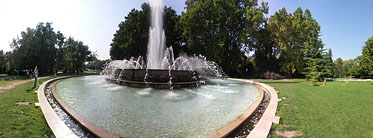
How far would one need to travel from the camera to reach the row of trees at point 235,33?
25281 millimetres

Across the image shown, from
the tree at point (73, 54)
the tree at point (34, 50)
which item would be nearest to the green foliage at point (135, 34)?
the tree at point (34, 50)

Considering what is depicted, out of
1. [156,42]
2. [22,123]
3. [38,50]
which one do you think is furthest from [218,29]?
[38,50]

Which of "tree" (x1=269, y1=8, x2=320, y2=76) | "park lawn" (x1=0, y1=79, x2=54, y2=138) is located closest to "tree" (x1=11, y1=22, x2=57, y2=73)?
"park lawn" (x1=0, y1=79, x2=54, y2=138)

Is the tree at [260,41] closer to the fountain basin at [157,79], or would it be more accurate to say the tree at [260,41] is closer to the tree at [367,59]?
the tree at [367,59]

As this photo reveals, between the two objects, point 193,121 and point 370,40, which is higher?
point 370,40

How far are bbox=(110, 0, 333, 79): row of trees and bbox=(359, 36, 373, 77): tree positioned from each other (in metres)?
10.6

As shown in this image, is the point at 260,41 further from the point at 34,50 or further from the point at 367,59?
the point at 34,50

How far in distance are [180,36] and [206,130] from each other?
90.3ft

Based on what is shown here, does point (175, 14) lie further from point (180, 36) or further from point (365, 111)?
point (365, 111)

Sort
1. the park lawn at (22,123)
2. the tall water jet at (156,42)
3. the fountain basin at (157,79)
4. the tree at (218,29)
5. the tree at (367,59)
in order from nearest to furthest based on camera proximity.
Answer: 1. the park lawn at (22,123)
2. the fountain basin at (157,79)
3. the tall water jet at (156,42)
4. the tree at (218,29)
5. the tree at (367,59)

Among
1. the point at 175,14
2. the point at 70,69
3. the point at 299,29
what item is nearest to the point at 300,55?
the point at 299,29

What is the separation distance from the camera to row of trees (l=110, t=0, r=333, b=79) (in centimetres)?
2528

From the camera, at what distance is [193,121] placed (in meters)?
4.57

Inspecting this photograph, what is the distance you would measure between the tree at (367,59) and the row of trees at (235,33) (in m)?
10.6
